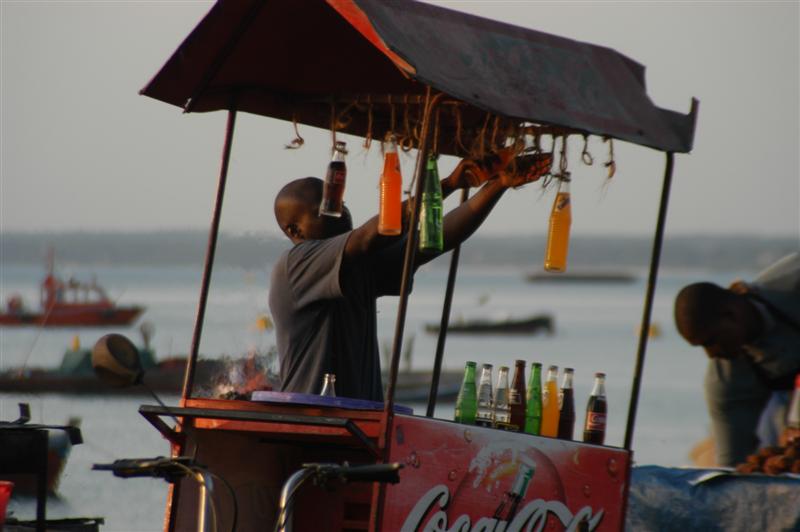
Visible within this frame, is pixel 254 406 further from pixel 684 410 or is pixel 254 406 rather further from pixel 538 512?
pixel 684 410

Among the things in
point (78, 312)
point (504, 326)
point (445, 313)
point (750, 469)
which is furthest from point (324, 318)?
point (504, 326)

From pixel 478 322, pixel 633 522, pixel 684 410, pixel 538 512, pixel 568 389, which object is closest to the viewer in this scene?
pixel 538 512

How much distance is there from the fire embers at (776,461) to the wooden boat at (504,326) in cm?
4181

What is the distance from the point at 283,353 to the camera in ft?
18.7

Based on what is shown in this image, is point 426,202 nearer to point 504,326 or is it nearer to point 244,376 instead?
point 244,376

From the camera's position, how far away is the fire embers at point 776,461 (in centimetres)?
698

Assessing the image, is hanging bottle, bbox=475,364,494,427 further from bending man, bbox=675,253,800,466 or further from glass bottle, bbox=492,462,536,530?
bending man, bbox=675,253,800,466

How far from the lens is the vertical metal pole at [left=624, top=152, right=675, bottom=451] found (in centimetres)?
575

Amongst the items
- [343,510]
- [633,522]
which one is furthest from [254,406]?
[633,522]

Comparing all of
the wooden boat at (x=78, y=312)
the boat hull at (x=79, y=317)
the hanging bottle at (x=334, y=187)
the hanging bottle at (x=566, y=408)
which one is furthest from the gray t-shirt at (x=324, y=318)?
the wooden boat at (x=78, y=312)

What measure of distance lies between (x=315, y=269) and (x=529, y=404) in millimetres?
1115

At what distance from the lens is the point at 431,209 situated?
5.20 m

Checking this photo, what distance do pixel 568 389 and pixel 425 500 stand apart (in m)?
1.07

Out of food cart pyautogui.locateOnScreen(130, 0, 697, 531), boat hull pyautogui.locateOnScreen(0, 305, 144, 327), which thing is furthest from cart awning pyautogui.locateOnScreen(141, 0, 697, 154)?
boat hull pyautogui.locateOnScreen(0, 305, 144, 327)
